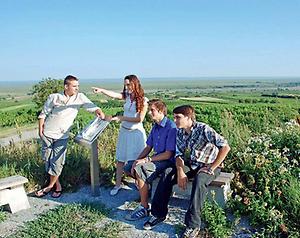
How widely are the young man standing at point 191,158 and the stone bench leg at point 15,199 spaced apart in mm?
1813

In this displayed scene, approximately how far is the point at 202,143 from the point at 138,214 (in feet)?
3.90

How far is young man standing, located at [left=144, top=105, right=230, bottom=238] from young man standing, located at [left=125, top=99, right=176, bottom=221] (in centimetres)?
17

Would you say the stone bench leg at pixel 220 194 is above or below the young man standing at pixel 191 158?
below

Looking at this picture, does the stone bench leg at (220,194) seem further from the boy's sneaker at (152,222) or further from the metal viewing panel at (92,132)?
the metal viewing panel at (92,132)

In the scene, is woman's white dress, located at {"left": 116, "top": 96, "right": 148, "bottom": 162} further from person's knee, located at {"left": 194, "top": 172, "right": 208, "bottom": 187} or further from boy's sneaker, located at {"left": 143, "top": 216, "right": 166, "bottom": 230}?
person's knee, located at {"left": 194, "top": 172, "right": 208, "bottom": 187}

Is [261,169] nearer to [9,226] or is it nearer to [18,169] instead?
[9,226]

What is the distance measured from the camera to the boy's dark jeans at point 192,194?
3.77 m

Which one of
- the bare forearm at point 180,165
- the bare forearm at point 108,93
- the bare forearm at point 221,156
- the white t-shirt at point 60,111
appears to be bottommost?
the bare forearm at point 180,165

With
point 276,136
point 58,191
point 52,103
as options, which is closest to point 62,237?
point 58,191

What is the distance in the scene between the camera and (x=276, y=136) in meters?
5.35

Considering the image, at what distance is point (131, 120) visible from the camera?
4.92m

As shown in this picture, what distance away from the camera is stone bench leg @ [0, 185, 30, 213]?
468cm

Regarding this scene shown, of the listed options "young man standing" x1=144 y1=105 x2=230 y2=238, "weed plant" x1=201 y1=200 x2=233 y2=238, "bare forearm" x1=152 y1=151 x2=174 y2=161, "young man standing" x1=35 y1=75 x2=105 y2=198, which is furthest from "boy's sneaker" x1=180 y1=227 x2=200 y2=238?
"young man standing" x1=35 y1=75 x2=105 y2=198

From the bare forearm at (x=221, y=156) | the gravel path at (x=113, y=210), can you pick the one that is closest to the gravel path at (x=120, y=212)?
the gravel path at (x=113, y=210)
